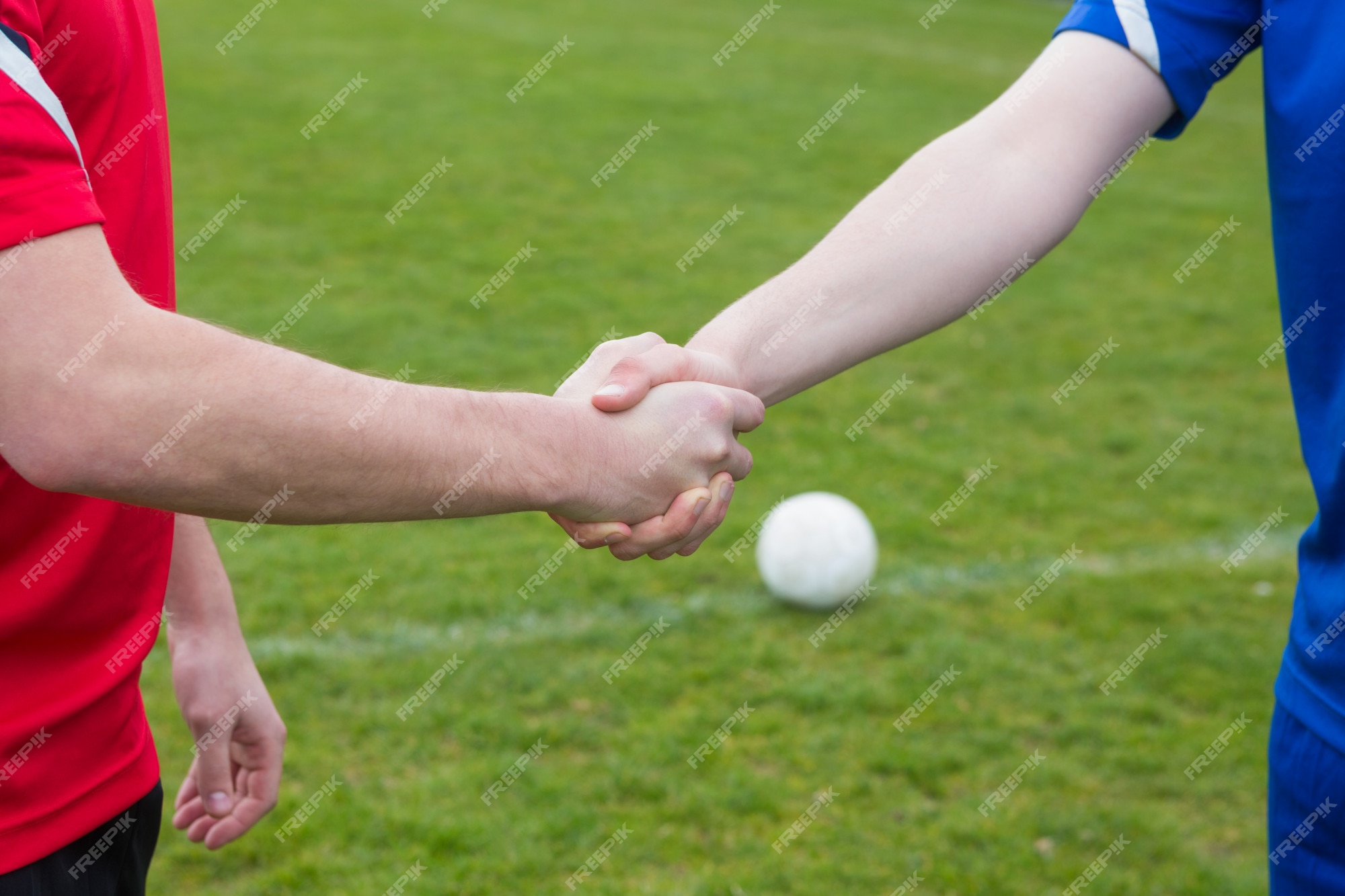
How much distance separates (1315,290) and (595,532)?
3.68 feet

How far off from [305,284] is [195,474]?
21.8 ft

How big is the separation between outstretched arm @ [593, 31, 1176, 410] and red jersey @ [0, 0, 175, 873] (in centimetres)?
74

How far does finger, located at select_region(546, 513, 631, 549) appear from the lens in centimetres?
202

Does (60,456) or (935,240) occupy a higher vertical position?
(60,456)

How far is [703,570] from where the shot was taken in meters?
4.90

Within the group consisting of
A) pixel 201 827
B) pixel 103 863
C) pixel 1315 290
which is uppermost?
pixel 1315 290

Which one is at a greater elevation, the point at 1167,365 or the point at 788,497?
the point at 788,497

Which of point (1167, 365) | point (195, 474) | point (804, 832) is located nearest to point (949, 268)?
point (195, 474)

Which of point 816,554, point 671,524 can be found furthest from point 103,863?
point 816,554

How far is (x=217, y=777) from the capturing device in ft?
7.13

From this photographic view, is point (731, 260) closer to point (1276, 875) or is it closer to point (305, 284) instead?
point (305, 284)

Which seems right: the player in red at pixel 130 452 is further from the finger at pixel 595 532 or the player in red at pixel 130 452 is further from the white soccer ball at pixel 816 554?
the white soccer ball at pixel 816 554

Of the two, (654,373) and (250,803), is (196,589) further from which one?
(654,373)

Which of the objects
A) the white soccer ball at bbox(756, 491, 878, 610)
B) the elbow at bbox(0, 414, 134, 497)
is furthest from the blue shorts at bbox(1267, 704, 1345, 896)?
the white soccer ball at bbox(756, 491, 878, 610)
